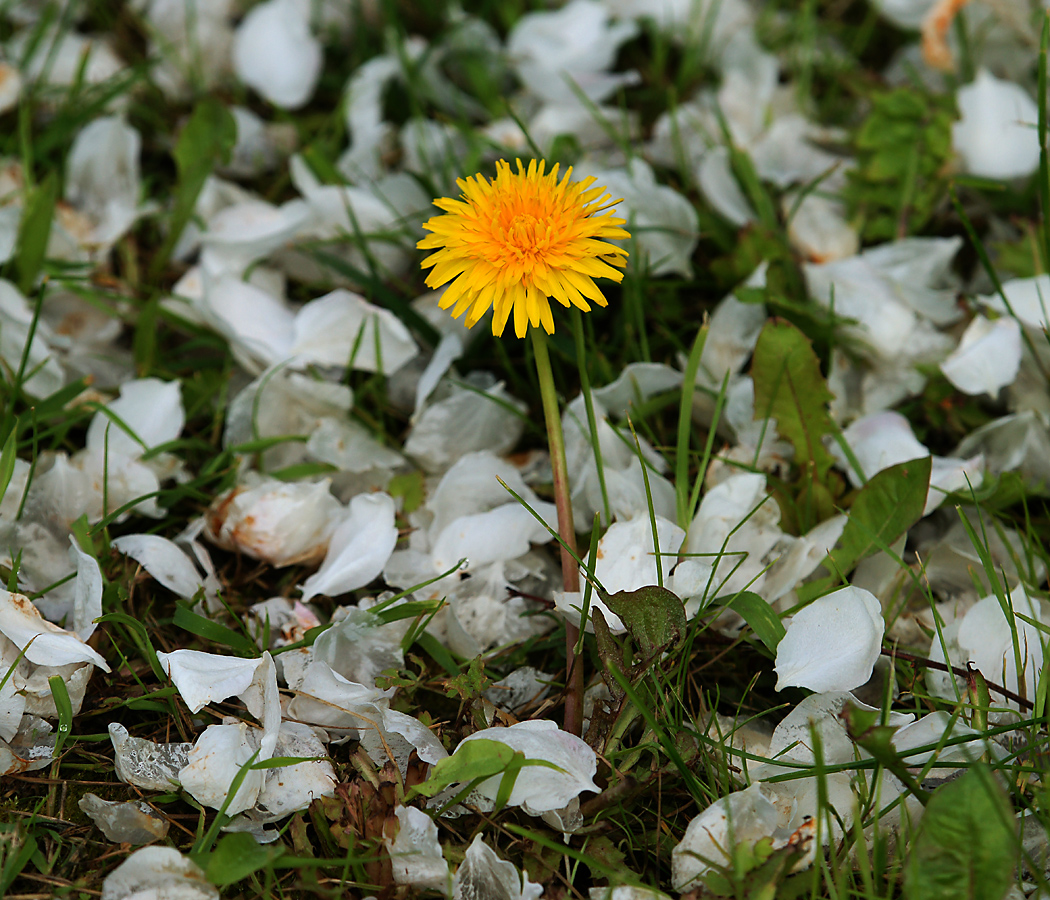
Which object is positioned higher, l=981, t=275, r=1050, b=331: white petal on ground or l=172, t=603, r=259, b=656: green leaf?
l=981, t=275, r=1050, b=331: white petal on ground

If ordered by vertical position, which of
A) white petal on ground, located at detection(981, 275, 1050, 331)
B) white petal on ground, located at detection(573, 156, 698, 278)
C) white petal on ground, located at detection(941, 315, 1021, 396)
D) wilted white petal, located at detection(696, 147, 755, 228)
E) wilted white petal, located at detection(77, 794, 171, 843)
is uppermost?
wilted white petal, located at detection(696, 147, 755, 228)

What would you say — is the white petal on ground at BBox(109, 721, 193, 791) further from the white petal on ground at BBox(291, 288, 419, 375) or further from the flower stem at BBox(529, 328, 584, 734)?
the white petal on ground at BBox(291, 288, 419, 375)

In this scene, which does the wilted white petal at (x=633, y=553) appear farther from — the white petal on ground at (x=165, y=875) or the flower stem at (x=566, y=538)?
the white petal on ground at (x=165, y=875)

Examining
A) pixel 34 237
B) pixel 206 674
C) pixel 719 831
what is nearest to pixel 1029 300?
pixel 719 831

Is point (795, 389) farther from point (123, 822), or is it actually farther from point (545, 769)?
point (123, 822)

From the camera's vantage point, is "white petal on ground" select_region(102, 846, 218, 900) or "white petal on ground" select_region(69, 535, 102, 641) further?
"white petal on ground" select_region(69, 535, 102, 641)

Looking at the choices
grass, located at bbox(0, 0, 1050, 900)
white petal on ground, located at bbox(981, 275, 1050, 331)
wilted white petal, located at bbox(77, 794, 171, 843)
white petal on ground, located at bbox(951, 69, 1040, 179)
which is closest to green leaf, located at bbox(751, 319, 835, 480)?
grass, located at bbox(0, 0, 1050, 900)

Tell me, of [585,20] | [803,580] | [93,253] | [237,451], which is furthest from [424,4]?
[803,580]
